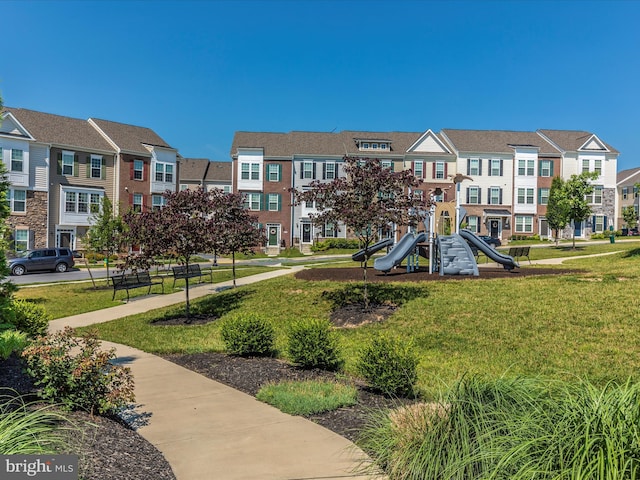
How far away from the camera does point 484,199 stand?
51.2 metres

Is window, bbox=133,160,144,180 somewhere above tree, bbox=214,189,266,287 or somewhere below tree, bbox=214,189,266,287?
above

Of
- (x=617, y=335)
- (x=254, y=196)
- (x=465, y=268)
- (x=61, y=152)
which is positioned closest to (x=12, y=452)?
(x=617, y=335)

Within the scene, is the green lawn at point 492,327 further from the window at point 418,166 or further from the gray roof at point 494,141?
the gray roof at point 494,141

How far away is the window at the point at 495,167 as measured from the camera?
51031 mm

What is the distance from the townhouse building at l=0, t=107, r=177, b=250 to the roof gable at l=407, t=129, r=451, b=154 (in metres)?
24.2

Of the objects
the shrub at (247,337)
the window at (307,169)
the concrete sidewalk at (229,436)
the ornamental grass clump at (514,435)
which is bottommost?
the concrete sidewalk at (229,436)

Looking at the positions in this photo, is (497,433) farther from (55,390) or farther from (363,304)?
(363,304)

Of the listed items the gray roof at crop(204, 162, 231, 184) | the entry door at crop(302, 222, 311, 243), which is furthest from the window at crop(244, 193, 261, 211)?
the gray roof at crop(204, 162, 231, 184)

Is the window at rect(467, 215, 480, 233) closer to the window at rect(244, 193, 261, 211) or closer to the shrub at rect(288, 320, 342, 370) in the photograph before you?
the window at rect(244, 193, 261, 211)

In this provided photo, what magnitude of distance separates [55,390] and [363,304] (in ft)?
30.0

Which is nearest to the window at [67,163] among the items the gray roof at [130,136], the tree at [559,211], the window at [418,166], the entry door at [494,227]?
the gray roof at [130,136]

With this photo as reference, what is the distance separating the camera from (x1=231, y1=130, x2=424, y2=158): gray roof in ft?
162

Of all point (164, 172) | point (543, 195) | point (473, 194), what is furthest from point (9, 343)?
point (543, 195)

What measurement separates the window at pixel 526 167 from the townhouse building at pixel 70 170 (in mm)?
35577
